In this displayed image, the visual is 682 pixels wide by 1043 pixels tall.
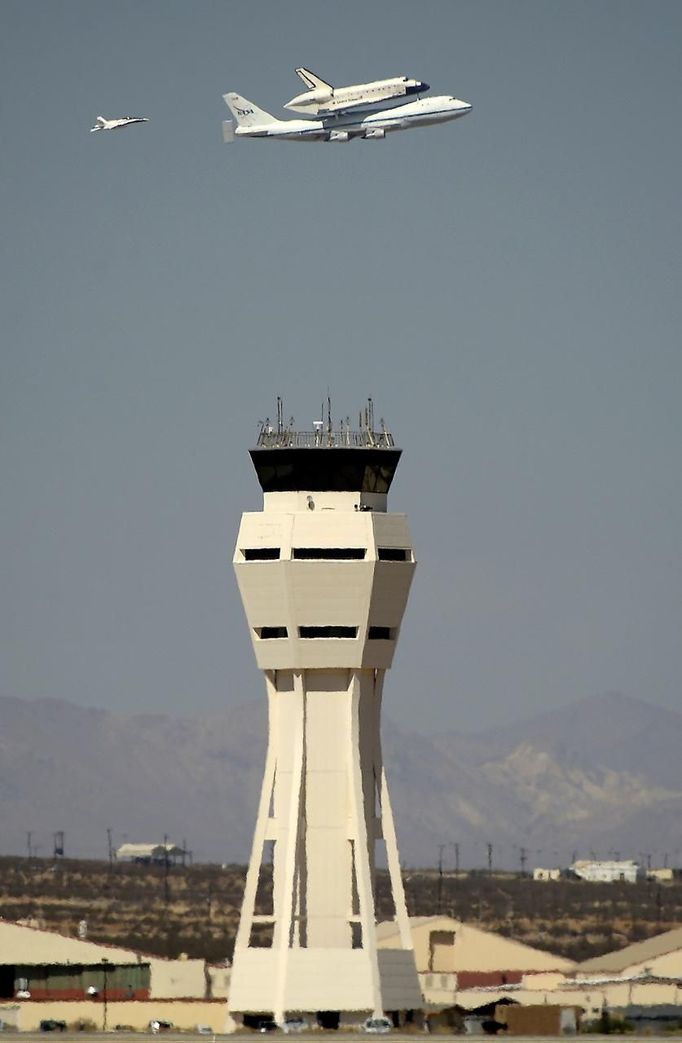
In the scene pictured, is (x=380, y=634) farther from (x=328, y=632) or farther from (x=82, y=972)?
(x=82, y=972)

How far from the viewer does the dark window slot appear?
388 feet

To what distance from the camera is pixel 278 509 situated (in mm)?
119375

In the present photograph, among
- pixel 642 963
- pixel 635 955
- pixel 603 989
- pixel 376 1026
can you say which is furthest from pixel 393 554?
pixel 635 955

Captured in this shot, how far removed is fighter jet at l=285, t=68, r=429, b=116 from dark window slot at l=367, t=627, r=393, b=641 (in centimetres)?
5325

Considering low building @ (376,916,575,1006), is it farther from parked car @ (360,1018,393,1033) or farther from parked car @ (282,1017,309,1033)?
parked car @ (360,1018,393,1033)

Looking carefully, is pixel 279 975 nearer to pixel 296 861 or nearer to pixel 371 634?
pixel 296 861

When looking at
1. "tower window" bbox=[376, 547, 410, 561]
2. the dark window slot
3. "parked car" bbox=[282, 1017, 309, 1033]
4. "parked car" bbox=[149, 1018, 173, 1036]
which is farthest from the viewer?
"parked car" bbox=[149, 1018, 173, 1036]

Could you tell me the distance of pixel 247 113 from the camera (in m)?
175

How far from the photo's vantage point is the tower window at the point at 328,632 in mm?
117688

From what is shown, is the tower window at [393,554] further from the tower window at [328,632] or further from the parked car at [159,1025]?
the parked car at [159,1025]

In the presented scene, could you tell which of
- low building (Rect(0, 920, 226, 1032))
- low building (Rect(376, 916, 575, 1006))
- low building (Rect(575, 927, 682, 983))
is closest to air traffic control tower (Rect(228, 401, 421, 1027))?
low building (Rect(0, 920, 226, 1032))

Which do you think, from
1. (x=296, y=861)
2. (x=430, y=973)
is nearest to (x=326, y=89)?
Answer: (x=430, y=973)

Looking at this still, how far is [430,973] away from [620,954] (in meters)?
23.0

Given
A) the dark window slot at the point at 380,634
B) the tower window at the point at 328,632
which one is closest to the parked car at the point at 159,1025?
the tower window at the point at 328,632
